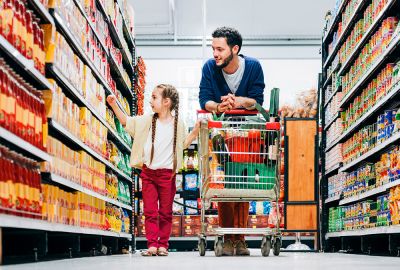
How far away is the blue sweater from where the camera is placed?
5.02 meters

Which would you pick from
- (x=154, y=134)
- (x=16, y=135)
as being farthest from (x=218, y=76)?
(x=16, y=135)

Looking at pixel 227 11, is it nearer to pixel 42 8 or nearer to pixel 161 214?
pixel 161 214

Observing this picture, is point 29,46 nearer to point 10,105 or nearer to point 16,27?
point 16,27

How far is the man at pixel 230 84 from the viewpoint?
4941 millimetres

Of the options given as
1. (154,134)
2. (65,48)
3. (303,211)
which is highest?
(65,48)

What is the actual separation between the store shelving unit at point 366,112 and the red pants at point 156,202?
1539mm

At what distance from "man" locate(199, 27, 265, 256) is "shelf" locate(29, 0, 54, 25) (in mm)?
1517

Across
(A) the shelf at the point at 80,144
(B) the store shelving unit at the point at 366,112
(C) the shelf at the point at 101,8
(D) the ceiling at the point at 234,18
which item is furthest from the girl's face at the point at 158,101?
(D) the ceiling at the point at 234,18

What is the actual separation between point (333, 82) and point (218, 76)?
338 centimetres

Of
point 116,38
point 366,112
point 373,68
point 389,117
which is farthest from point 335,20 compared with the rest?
point 389,117

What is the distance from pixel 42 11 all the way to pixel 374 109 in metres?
3.01

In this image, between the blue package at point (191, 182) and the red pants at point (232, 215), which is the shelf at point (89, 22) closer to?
the red pants at point (232, 215)

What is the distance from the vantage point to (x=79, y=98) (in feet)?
14.7

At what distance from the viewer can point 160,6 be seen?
11875mm
